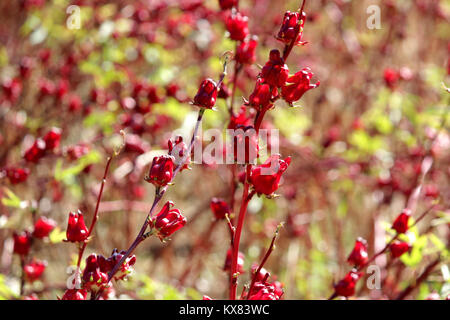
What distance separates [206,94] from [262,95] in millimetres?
139

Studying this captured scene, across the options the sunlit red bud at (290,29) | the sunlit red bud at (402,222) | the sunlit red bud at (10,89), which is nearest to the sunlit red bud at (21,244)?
the sunlit red bud at (290,29)

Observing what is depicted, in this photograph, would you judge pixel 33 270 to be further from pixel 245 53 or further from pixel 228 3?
pixel 228 3

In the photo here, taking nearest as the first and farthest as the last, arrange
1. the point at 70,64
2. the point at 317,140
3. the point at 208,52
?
the point at 70,64 < the point at 208,52 < the point at 317,140

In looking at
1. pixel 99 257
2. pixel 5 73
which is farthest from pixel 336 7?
pixel 99 257

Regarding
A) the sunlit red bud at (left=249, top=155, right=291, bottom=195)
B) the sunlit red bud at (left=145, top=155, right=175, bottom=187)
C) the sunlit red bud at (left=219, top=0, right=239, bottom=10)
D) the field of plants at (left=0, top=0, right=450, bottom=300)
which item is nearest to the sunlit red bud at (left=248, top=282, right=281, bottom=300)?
the field of plants at (left=0, top=0, right=450, bottom=300)

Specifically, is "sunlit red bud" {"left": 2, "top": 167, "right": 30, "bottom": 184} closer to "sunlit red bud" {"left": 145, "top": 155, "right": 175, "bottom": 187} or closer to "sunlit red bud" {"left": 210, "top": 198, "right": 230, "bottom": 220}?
"sunlit red bud" {"left": 210, "top": 198, "right": 230, "bottom": 220}

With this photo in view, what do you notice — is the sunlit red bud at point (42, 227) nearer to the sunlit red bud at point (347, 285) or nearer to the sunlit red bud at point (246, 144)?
the sunlit red bud at point (246, 144)

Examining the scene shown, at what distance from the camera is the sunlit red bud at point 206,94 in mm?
1213

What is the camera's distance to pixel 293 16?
3.92 feet

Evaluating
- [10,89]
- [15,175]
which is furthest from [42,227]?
[10,89]

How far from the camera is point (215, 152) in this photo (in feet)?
7.00
